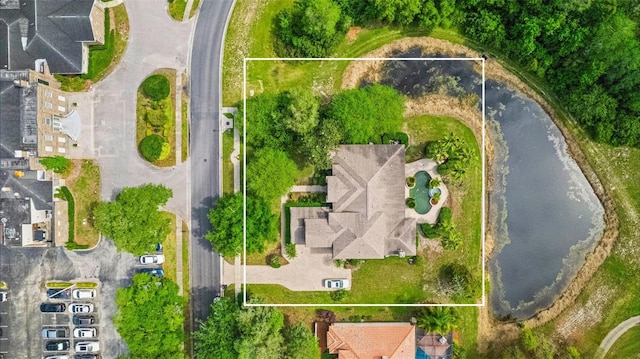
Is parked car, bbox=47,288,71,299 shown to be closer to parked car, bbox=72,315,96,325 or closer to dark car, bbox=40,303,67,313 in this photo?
dark car, bbox=40,303,67,313

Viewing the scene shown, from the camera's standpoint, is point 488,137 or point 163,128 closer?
point 163,128

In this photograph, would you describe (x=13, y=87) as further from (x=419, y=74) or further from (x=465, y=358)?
(x=465, y=358)

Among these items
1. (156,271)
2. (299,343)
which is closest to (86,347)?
(156,271)

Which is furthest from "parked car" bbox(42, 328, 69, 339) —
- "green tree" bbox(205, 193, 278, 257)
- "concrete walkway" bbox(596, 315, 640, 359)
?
"concrete walkway" bbox(596, 315, 640, 359)

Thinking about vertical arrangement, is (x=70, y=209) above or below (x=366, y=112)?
below

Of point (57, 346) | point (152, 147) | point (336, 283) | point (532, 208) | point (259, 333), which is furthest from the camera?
point (532, 208)

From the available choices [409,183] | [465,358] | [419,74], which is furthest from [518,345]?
[419,74]

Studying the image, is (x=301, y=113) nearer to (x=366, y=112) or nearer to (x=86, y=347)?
(x=366, y=112)
